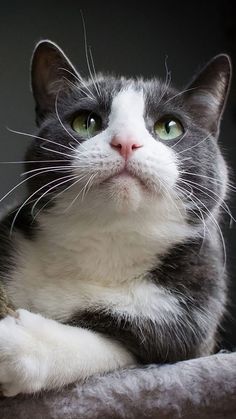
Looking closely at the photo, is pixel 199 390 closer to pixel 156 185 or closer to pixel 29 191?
pixel 156 185

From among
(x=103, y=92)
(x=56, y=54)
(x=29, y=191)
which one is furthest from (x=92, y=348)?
(x=56, y=54)

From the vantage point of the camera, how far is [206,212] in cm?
111

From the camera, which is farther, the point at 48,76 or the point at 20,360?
the point at 48,76

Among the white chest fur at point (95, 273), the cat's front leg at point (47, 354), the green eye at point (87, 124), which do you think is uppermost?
the green eye at point (87, 124)

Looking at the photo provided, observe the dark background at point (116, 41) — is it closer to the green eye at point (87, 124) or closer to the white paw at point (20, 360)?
the green eye at point (87, 124)

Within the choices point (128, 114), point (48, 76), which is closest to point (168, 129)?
point (128, 114)

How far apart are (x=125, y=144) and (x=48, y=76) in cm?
38

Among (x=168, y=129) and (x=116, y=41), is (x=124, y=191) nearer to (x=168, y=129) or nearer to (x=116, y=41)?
(x=168, y=129)

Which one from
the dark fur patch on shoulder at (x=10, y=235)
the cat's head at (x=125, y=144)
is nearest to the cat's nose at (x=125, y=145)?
the cat's head at (x=125, y=144)

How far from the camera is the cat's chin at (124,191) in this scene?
3.18ft

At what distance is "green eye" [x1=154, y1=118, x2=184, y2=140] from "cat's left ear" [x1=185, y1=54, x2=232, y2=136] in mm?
102

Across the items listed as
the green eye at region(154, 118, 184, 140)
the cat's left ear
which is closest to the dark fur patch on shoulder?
the green eye at region(154, 118, 184, 140)

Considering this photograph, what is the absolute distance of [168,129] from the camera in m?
1.13

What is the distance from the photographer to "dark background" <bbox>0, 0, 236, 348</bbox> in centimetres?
177
